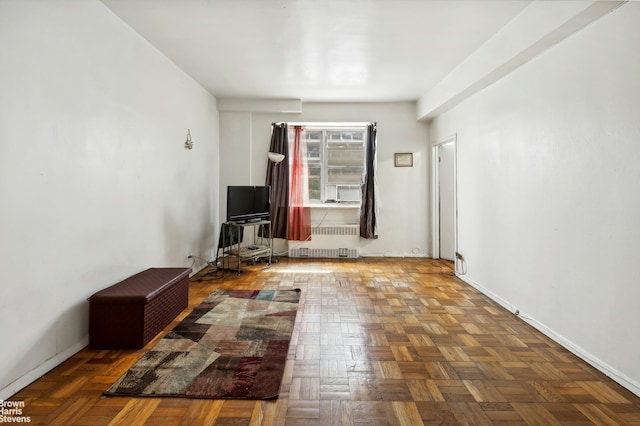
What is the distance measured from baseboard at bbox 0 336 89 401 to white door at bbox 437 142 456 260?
4.85 metres

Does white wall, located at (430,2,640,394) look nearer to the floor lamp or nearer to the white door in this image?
the white door

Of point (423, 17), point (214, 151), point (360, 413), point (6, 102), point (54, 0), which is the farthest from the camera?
point (214, 151)

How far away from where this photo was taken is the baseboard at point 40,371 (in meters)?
1.70

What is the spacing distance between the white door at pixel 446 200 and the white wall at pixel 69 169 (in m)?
4.18

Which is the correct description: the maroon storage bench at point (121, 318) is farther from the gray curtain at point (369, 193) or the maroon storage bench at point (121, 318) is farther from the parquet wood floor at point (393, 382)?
the gray curtain at point (369, 193)

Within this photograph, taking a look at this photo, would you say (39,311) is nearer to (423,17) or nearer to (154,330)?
(154,330)

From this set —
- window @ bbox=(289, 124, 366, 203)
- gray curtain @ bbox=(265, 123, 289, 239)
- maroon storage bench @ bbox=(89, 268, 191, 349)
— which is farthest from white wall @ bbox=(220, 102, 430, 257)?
maroon storage bench @ bbox=(89, 268, 191, 349)

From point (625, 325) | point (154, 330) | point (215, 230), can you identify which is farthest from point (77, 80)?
point (625, 325)

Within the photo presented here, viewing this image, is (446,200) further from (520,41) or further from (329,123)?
(520,41)

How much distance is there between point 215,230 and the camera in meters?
5.26

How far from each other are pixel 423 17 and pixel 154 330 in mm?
3373

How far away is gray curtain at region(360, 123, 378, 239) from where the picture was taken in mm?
5363

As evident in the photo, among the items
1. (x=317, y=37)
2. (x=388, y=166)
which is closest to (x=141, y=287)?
(x=317, y=37)

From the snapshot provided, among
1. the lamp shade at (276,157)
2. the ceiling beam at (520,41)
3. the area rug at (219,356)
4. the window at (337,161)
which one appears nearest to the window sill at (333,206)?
the window at (337,161)
